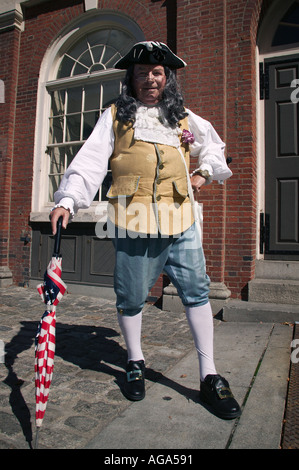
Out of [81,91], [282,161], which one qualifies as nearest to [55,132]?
[81,91]

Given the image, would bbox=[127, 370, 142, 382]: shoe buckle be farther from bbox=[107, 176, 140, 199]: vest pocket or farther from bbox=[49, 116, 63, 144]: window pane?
bbox=[49, 116, 63, 144]: window pane

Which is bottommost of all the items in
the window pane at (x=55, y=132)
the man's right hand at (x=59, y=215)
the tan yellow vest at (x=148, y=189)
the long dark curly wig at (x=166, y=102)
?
the man's right hand at (x=59, y=215)

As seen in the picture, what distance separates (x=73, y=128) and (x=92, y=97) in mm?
645

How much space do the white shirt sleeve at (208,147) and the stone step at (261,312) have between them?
2.30 metres

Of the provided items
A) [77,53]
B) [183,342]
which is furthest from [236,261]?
[77,53]

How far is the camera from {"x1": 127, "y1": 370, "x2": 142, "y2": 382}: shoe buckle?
229cm

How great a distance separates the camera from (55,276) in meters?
1.70

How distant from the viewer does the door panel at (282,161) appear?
5012 millimetres

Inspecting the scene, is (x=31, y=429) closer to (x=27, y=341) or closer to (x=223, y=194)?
(x=27, y=341)

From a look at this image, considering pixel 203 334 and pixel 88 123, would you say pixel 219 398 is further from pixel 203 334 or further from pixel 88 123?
pixel 88 123

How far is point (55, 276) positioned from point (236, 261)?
353 cm

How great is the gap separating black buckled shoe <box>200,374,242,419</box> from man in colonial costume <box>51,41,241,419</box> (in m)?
0.01

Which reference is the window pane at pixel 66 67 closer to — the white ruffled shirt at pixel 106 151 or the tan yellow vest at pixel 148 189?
the white ruffled shirt at pixel 106 151

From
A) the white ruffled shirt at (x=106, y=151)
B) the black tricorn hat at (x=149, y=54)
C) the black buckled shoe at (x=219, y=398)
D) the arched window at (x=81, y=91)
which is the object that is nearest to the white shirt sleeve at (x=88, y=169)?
the white ruffled shirt at (x=106, y=151)
